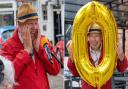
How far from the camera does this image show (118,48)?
8.22 feet

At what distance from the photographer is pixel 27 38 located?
8.04ft

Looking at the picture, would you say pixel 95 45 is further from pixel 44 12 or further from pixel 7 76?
pixel 44 12

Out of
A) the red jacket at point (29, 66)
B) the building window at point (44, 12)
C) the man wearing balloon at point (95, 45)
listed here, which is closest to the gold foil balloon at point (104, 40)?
the man wearing balloon at point (95, 45)

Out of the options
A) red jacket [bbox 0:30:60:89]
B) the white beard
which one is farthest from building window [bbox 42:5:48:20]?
the white beard

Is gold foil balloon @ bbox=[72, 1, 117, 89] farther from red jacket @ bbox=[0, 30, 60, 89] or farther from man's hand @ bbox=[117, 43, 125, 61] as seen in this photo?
red jacket @ bbox=[0, 30, 60, 89]

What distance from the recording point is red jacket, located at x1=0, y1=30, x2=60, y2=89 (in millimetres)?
2488

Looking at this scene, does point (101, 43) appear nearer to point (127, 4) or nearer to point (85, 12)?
point (85, 12)

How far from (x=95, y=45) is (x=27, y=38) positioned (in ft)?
1.17

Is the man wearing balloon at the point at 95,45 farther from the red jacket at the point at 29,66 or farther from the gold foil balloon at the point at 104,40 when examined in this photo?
the red jacket at the point at 29,66

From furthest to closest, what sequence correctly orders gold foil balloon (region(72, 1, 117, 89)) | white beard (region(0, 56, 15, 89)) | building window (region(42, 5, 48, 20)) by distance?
building window (region(42, 5, 48, 20)), gold foil balloon (region(72, 1, 117, 89)), white beard (region(0, 56, 15, 89))

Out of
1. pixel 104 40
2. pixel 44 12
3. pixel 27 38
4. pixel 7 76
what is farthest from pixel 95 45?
pixel 44 12

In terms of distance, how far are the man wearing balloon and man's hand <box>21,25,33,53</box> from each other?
221mm

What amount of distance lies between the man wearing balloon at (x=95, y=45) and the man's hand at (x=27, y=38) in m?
0.22

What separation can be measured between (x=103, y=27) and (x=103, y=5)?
Result: 121 millimetres
